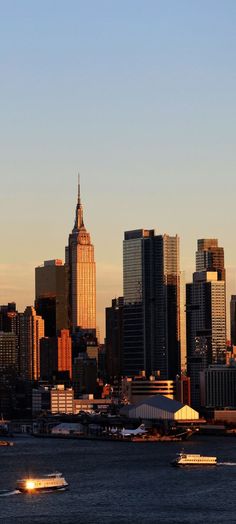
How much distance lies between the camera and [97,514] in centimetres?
8150

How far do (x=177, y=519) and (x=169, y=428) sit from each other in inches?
4339

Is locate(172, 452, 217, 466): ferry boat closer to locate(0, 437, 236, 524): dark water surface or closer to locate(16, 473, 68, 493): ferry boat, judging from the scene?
locate(0, 437, 236, 524): dark water surface

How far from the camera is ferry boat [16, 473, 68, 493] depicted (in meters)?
92.8

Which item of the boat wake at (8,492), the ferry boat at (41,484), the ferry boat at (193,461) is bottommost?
the boat wake at (8,492)

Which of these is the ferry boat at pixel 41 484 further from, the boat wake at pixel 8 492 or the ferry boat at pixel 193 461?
the ferry boat at pixel 193 461

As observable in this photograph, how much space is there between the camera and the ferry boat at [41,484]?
3654 inches

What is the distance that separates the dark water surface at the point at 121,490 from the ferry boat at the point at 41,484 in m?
0.81

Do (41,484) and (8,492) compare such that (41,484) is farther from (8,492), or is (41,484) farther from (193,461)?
(193,461)

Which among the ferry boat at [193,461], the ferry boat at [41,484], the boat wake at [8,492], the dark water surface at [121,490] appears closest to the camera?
the dark water surface at [121,490]

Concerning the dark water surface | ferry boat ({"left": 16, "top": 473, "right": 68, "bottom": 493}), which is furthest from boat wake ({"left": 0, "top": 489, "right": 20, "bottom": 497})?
ferry boat ({"left": 16, "top": 473, "right": 68, "bottom": 493})

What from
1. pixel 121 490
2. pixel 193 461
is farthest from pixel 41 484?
pixel 193 461

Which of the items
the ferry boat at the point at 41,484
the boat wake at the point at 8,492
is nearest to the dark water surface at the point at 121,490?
the boat wake at the point at 8,492

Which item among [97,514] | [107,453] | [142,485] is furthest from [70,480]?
[107,453]

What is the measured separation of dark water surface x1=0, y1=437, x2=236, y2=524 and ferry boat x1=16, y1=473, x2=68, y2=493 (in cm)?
81
